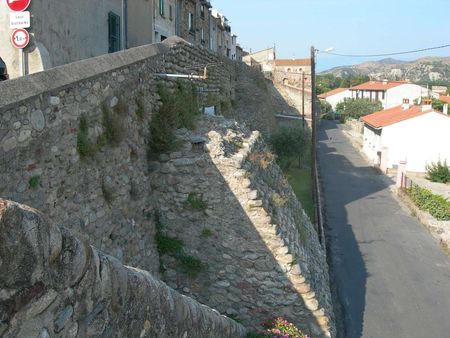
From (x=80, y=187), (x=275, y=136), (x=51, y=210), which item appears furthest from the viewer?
(x=275, y=136)

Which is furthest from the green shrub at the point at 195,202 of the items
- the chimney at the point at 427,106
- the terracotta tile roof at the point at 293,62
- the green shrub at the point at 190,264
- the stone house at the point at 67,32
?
the terracotta tile roof at the point at 293,62

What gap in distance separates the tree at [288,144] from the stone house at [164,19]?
9.36 m

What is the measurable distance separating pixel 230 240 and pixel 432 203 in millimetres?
16347

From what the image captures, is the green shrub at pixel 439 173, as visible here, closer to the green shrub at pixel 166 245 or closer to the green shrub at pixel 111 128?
the green shrub at pixel 166 245

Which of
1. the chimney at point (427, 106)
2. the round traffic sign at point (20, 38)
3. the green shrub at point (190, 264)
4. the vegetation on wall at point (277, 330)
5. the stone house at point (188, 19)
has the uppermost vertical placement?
the stone house at point (188, 19)

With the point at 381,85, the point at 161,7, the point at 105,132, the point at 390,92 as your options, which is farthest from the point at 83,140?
the point at 381,85

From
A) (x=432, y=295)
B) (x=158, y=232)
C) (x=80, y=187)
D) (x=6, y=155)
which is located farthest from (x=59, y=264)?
(x=432, y=295)

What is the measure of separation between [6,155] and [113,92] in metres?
2.39

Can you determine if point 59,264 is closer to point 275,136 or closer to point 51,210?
point 51,210

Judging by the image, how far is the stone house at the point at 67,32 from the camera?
8078 mm

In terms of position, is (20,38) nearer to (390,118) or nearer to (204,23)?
(204,23)

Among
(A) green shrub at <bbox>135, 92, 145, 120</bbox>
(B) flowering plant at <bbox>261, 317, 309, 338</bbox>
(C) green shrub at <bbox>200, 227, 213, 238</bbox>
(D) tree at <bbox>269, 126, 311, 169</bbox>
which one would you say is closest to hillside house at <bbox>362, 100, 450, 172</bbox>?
(D) tree at <bbox>269, 126, 311, 169</bbox>

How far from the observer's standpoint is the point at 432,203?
817 inches

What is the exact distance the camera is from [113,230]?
6.07m
